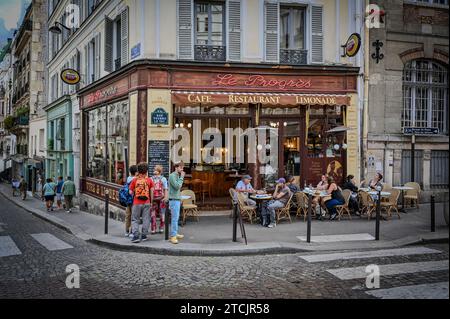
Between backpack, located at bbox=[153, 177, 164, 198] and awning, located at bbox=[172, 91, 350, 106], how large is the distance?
295cm

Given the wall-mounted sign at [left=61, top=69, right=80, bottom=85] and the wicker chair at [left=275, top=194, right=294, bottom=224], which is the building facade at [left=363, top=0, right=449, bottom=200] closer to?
the wicker chair at [left=275, top=194, right=294, bottom=224]

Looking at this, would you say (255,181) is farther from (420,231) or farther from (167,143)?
(420,231)

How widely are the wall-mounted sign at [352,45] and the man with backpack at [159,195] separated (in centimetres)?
678

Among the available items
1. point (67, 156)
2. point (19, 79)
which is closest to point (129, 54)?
point (67, 156)

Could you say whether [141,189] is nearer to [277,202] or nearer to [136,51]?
[277,202]

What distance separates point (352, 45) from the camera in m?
12.8

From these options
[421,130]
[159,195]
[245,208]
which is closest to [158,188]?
[159,195]

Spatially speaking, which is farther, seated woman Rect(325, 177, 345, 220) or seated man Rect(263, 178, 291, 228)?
seated woman Rect(325, 177, 345, 220)

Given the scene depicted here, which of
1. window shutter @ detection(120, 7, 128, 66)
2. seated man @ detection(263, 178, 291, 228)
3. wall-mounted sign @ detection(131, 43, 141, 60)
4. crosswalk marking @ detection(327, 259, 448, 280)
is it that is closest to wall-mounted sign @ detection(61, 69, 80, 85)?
window shutter @ detection(120, 7, 128, 66)

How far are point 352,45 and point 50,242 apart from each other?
389 inches

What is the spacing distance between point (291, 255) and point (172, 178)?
10.0 feet

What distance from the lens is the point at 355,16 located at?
44.7 ft

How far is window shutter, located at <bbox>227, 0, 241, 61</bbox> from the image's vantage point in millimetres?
12859
